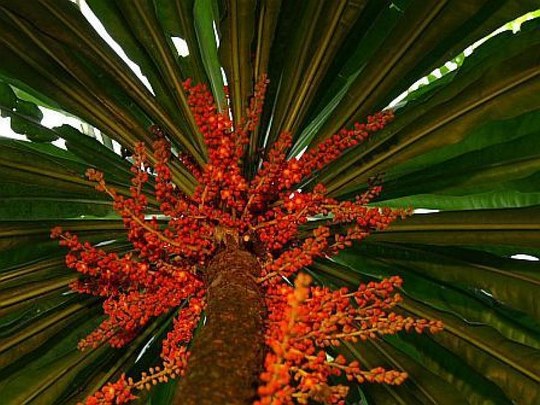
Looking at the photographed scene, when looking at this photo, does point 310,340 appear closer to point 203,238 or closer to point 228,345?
point 228,345

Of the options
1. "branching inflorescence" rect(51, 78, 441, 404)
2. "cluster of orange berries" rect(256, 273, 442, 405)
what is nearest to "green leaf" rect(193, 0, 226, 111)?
"branching inflorescence" rect(51, 78, 441, 404)

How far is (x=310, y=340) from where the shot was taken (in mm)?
1674

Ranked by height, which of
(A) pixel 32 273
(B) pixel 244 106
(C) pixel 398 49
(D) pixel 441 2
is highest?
(D) pixel 441 2

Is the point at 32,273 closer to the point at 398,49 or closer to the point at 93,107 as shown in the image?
the point at 93,107

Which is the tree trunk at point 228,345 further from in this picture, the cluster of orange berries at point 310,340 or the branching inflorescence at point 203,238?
the branching inflorescence at point 203,238

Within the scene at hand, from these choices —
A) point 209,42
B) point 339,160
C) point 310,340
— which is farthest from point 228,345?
point 209,42

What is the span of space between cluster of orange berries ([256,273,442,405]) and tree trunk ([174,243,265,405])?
6 cm

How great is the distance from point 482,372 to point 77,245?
2.21 m

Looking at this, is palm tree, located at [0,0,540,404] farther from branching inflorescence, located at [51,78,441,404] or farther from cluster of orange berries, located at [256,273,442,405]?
cluster of orange berries, located at [256,273,442,405]

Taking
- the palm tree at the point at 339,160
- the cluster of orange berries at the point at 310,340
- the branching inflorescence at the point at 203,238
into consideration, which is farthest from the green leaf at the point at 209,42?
the cluster of orange berries at the point at 310,340

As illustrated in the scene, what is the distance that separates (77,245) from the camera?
8.25 ft

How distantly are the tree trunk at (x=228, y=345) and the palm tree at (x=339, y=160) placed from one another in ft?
4.64

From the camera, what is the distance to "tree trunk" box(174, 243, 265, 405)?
1368mm

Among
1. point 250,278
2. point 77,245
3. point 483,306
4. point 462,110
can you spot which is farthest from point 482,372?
point 77,245
